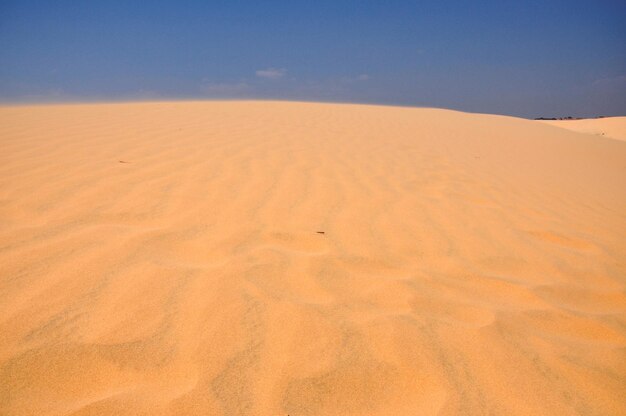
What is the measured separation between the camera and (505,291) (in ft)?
5.49

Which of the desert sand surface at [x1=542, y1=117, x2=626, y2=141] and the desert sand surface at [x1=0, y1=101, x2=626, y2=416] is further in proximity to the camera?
the desert sand surface at [x1=542, y1=117, x2=626, y2=141]

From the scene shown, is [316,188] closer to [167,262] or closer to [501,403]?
[167,262]

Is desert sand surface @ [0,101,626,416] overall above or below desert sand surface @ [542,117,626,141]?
below

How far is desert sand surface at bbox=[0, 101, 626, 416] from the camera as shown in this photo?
1.06 m

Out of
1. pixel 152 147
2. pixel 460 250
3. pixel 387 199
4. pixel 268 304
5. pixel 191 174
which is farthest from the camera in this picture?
pixel 152 147

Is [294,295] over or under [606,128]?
under

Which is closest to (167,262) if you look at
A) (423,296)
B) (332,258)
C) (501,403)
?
(332,258)

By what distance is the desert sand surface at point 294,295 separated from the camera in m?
1.06

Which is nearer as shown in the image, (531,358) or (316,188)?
(531,358)

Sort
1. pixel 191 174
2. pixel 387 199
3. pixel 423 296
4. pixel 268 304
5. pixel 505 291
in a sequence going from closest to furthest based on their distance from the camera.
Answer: pixel 268 304, pixel 423 296, pixel 505 291, pixel 387 199, pixel 191 174

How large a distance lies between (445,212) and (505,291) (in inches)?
41.3

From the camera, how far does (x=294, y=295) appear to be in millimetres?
1479

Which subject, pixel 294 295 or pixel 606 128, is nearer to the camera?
pixel 294 295

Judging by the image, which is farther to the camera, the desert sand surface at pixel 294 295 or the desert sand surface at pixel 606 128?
the desert sand surface at pixel 606 128
